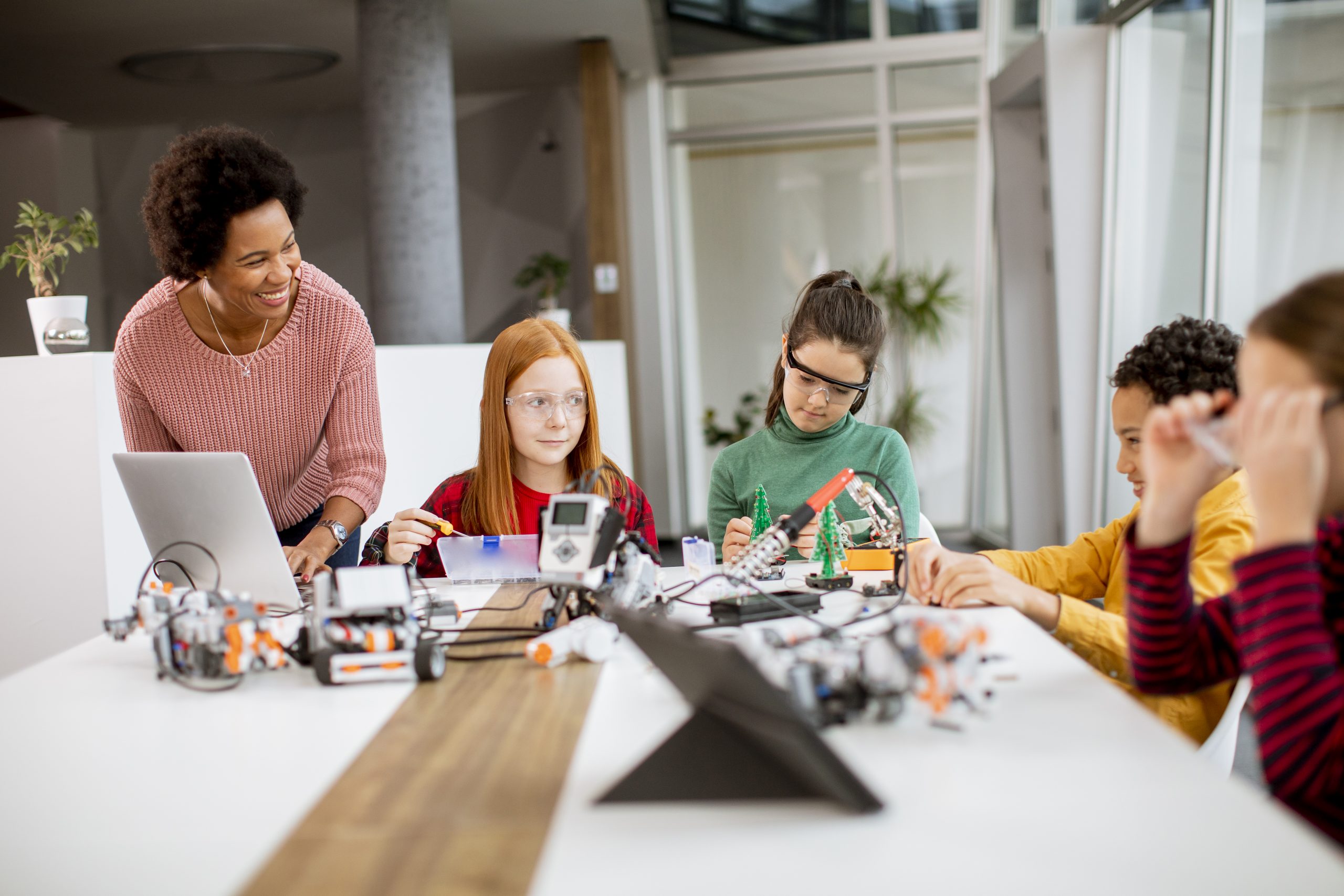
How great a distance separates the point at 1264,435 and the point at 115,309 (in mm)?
8506

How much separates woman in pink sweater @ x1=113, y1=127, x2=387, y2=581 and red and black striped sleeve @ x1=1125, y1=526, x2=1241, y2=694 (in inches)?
56.6

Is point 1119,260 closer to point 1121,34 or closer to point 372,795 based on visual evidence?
point 1121,34

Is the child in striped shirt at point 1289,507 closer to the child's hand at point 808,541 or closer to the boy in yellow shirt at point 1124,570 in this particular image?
the boy in yellow shirt at point 1124,570

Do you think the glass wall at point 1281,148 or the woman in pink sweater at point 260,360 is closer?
the woman in pink sweater at point 260,360

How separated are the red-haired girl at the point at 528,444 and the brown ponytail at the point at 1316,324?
3.94 ft

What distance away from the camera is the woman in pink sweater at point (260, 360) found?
1.94 meters

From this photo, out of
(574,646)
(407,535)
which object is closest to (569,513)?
(574,646)

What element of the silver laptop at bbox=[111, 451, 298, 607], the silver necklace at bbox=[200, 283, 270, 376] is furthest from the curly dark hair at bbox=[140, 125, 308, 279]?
the silver laptop at bbox=[111, 451, 298, 607]

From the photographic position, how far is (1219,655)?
1176mm

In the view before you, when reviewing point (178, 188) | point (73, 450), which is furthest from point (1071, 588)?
point (73, 450)

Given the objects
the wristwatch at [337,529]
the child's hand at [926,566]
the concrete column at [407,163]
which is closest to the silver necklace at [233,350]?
the wristwatch at [337,529]

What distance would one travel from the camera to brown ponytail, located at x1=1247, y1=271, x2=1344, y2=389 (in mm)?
955

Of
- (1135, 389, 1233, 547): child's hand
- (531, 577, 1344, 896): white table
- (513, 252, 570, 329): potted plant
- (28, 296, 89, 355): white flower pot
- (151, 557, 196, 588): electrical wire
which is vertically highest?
(513, 252, 570, 329): potted plant

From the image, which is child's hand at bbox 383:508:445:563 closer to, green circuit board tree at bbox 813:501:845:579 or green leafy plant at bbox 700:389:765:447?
green circuit board tree at bbox 813:501:845:579
